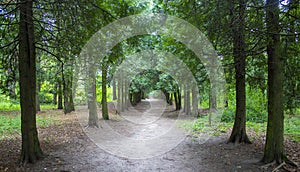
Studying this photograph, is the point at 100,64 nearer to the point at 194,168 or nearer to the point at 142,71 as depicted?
the point at 194,168

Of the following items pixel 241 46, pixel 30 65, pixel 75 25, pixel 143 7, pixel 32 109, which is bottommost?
pixel 32 109

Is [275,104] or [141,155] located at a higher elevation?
[275,104]

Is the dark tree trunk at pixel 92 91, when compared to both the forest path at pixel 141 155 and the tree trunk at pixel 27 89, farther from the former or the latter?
the tree trunk at pixel 27 89

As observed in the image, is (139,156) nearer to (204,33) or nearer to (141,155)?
(141,155)

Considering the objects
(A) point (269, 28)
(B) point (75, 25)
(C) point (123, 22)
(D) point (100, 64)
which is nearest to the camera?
(A) point (269, 28)

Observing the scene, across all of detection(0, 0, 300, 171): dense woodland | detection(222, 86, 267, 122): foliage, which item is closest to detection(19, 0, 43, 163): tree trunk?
detection(0, 0, 300, 171): dense woodland

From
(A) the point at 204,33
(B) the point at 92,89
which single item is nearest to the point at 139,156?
(A) the point at 204,33

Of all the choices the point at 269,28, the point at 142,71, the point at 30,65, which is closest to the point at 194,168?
the point at 269,28

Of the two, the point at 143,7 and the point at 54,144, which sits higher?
the point at 143,7

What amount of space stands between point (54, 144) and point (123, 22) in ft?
15.6

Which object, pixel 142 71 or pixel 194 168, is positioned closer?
pixel 194 168

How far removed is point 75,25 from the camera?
5652 millimetres

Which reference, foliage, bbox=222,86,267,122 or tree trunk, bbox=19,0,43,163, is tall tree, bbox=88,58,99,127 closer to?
tree trunk, bbox=19,0,43,163

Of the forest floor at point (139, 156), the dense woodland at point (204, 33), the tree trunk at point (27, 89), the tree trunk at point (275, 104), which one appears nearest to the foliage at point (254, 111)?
the forest floor at point (139, 156)
